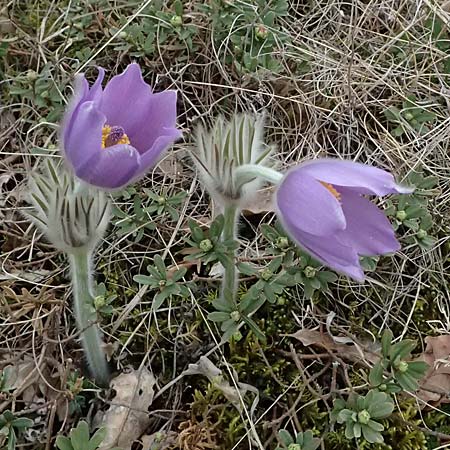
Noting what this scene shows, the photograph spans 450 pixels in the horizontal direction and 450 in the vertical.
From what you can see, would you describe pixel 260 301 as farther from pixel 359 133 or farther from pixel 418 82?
pixel 418 82

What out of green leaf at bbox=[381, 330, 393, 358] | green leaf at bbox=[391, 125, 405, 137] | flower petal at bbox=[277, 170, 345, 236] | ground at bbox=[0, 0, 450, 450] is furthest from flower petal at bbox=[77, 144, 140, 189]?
green leaf at bbox=[391, 125, 405, 137]

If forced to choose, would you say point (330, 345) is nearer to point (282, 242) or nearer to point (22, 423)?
point (282, 242)

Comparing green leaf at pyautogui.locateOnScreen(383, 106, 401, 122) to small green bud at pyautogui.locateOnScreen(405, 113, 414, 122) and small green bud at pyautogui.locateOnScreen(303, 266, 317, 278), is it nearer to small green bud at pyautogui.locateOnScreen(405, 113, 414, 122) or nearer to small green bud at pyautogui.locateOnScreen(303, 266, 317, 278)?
small green bud at pyautogui.locateOnScreen(405, 113, 414, 122)

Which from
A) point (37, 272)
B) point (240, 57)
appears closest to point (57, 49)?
point (240, 57)

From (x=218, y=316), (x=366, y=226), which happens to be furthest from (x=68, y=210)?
(x=366, y=226)

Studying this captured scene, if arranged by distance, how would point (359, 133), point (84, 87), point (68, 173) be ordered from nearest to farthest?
point (84, 87) → point (68, 173) → point (359, 133)

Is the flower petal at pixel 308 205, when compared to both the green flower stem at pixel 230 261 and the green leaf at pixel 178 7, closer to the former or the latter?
the green flower stem at pixel 230 261
